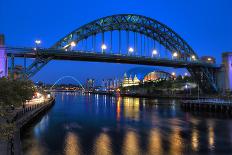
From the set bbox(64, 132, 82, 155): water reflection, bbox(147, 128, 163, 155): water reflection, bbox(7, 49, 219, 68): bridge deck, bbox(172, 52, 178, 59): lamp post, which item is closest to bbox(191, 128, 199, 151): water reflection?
bbox(147, 128, 163, 155): water reflection

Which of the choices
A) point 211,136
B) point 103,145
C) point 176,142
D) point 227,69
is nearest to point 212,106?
point 211,136

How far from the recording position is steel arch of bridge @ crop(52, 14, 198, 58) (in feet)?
216

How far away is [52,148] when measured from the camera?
76.3 feet

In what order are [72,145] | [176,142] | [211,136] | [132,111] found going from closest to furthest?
1. [72,145]
2. [176,142]
3. [211,136]
4. [132,111]

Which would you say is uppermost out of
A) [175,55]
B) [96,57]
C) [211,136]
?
[175,55]

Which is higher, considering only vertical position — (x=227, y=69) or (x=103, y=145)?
(x=227, y=69)

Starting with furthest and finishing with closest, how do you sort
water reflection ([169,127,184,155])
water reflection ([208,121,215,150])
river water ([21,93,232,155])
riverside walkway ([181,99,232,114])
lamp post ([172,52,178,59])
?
lamp post ([172,52,178,59]), riverside walkway ([181,99,232,114]), water reflection ([208,121,215,150]), river water ([21,93,232,155]), water reflection ([169,127,184,155])

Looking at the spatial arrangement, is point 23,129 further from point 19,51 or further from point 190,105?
point 190,105

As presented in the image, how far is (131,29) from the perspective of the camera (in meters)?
76.8

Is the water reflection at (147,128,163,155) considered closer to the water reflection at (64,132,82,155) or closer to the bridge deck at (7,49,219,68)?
the water reflection at (64,132,82,155)

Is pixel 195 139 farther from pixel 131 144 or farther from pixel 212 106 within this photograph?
pixel 212 106

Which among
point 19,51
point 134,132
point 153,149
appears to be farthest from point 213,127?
point 19,51

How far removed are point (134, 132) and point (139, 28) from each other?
1976 inches

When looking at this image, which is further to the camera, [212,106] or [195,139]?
[212,106]
